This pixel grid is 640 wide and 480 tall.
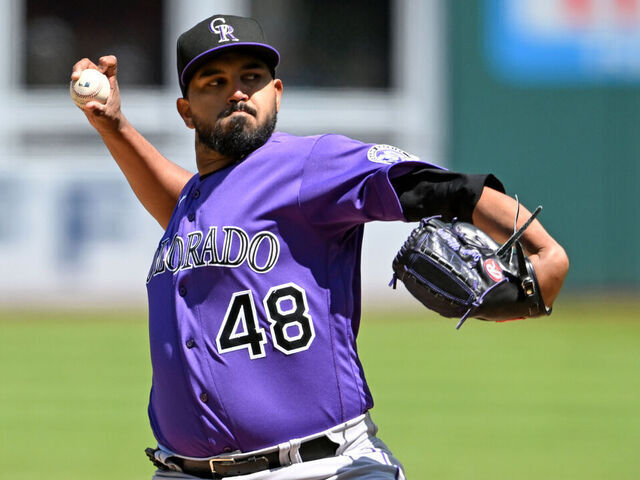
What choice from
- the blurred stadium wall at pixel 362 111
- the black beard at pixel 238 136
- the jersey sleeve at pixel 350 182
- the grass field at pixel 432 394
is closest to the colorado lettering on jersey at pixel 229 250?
the jersey sleeve at pixel 350 182

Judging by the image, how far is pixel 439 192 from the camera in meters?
2.65

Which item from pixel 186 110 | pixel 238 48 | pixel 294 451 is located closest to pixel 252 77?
pixel 238 48

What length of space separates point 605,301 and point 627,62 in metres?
2.56

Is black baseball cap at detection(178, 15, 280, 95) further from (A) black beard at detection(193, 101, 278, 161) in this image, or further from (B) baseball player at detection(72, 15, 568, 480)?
(A) black beard at detection(193, 101, 278, 161)

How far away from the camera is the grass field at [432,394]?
216 inches

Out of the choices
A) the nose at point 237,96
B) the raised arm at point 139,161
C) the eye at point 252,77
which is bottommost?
the raised arm at point 139,161

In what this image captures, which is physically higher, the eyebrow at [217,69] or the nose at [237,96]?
the eyebrow at [217,69]

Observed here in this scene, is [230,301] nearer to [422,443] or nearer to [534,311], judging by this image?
[534,311]

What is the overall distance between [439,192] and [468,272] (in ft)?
0.70

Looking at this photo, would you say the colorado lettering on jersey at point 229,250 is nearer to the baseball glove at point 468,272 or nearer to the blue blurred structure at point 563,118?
the baseball glove at point 468,272

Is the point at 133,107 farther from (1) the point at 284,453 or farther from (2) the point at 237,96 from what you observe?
(1) the point at 284,453

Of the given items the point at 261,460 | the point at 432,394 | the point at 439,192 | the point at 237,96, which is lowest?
the point at 432,394

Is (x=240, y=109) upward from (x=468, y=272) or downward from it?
upward

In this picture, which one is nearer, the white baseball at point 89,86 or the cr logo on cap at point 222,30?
the cr logo on cap at point 222,30
